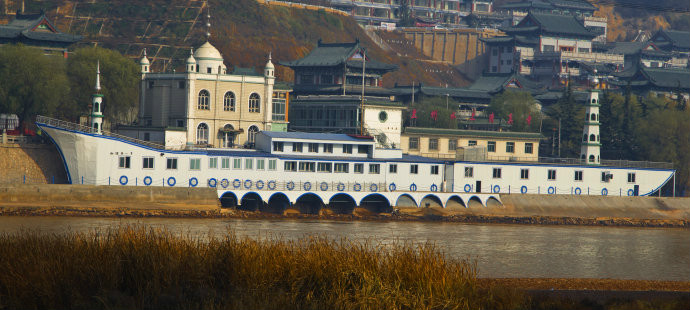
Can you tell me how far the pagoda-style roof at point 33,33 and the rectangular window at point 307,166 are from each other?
36.6 m

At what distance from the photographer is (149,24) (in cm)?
13800

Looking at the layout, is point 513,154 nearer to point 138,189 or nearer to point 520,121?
point 520,121

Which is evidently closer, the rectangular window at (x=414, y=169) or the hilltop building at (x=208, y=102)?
the rectangular window at (x=414, y=169)

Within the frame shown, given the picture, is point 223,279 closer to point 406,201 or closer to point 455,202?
point 406,201

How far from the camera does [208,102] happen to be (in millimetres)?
83625

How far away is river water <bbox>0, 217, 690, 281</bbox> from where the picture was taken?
5000cm

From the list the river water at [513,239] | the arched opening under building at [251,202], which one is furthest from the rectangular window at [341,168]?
the river water at [513,239]

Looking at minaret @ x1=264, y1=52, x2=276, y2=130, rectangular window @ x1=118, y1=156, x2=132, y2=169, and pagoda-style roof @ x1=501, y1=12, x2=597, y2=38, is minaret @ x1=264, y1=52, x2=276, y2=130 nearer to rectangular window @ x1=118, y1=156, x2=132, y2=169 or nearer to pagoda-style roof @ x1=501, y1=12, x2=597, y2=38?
rectangular window @ x1=118, y1=156, x2=132, y2=169

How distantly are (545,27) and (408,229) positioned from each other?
100357 mm

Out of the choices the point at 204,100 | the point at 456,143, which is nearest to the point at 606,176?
the point at 456,143

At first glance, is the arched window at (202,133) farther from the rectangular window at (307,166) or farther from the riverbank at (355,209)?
the riverbank at (355,209)

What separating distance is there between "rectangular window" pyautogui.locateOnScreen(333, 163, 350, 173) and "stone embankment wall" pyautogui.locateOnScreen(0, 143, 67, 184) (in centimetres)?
2004

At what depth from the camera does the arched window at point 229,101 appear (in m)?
84.4

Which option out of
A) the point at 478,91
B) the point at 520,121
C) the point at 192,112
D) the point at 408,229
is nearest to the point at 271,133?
the point at 192,112
